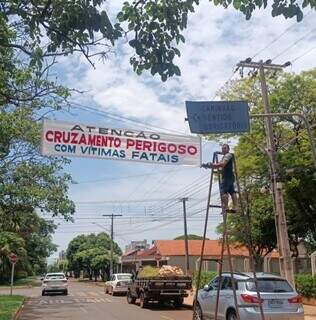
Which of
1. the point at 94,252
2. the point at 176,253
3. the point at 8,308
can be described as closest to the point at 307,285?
the point at 8,308

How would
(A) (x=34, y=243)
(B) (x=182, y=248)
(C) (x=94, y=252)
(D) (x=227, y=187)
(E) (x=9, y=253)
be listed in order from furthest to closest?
(C) (x=94, y=252), (A) (x=34, y=243), (B) (x=182, y=248), (E) (x=9, y=253), (D) (x=227, y=187)

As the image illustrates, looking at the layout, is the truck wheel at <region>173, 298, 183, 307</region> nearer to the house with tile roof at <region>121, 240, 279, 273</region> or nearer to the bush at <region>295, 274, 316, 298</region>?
the bush at <region>295, 274, 316, 298</region>

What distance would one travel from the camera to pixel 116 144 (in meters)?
13.5

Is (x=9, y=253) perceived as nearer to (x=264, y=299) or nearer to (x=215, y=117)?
(x=264, y=299)

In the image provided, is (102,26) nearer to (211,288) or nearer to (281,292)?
(281,292)

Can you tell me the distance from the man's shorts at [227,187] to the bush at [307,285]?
Result: 53.3 feet

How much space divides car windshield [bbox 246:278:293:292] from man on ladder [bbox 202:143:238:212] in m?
5.36

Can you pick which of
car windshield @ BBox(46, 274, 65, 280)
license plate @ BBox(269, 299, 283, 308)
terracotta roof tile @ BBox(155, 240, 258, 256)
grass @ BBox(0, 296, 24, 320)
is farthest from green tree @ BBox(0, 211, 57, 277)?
license plate @ BBox(269, 299, 283, 308)

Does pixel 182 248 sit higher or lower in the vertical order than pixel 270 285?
higher

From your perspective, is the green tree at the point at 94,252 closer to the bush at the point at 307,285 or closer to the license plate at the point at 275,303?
the bush at the point at 307,285

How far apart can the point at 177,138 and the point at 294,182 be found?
1898 cm

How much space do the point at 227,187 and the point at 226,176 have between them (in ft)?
0.64

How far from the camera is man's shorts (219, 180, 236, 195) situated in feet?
33.5

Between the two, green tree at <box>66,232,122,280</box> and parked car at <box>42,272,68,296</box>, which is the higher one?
green tree at <box>66,232,122,280</box>
